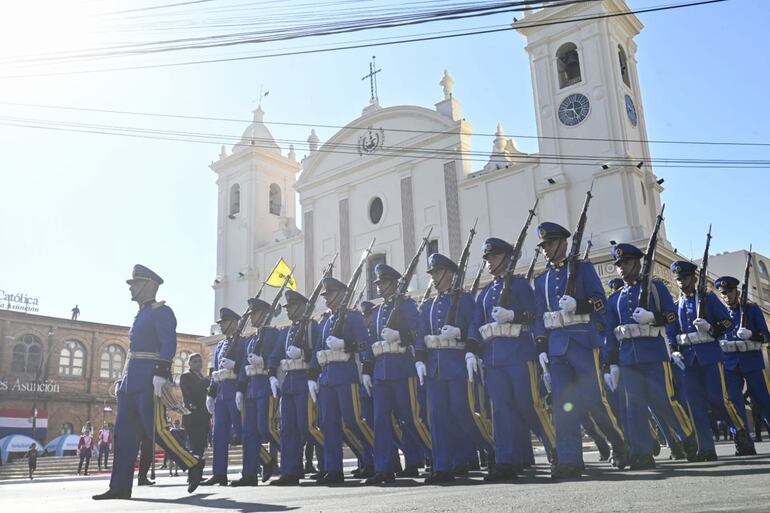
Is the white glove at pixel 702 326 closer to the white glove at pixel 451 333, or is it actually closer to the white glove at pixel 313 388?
the white glove at pixel 451 333

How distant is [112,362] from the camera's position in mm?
35969

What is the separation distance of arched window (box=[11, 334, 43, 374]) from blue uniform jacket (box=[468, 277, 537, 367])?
106 ft

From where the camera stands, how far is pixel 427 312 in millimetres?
6309

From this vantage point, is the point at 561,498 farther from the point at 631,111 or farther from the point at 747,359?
the point at 631,111

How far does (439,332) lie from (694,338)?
249cm

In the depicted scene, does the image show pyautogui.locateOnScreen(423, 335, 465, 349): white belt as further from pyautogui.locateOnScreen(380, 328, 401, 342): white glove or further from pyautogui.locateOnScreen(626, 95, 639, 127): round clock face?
pyautogui.locateOnScreen(626, 95, 639, 127): round clock face

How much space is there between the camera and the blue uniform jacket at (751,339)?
7.12 m

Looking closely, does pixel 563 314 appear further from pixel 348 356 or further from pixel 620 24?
pixel 620 24

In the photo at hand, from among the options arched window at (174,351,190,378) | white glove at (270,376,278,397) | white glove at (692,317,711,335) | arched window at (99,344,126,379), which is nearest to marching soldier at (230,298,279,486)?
white glove at (270,376,278,397)

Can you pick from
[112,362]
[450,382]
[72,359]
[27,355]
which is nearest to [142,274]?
[450,382]

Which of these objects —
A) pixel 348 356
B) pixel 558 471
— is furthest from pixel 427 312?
pixel 558 471

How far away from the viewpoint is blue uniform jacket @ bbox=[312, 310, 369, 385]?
663 centimetres

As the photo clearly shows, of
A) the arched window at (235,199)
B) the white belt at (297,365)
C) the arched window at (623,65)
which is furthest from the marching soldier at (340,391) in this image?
the arched window at (235,199)

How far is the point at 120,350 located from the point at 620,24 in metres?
28.4
